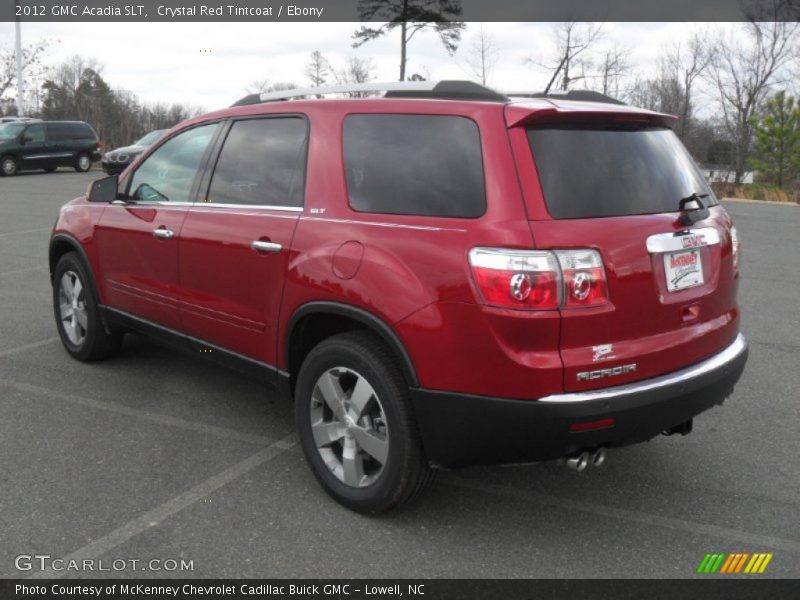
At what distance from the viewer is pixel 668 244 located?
3184 mm

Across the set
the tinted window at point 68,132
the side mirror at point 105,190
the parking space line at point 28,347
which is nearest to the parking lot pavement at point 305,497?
the parking space line at point 28,347

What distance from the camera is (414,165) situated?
3.28 meters

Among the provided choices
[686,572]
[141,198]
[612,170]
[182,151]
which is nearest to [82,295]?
[141,198]

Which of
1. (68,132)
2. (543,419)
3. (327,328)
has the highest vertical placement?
(68,132)

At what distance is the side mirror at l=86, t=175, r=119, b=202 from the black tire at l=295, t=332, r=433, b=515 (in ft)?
7.23

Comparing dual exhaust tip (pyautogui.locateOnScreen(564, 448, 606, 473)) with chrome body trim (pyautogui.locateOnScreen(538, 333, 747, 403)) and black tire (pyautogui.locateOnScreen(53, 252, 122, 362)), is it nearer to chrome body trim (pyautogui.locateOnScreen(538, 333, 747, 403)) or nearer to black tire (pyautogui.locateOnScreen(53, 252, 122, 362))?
chrome body trim (pyautogui.locateOnScreen(538, 333, 747, 403))

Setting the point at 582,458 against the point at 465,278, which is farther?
the point at 582,458

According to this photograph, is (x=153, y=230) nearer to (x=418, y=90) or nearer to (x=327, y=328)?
(x=327, y=328)

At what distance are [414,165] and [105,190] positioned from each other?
263cm

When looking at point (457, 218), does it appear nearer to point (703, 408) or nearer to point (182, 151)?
point (703, 408)

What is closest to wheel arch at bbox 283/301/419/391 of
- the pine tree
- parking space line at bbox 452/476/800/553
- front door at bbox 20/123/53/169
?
parking space line at bbox 452/476/800/553

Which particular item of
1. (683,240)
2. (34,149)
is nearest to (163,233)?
(683,240)

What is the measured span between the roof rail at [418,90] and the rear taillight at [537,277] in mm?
707

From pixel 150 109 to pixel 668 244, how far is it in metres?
47.3
